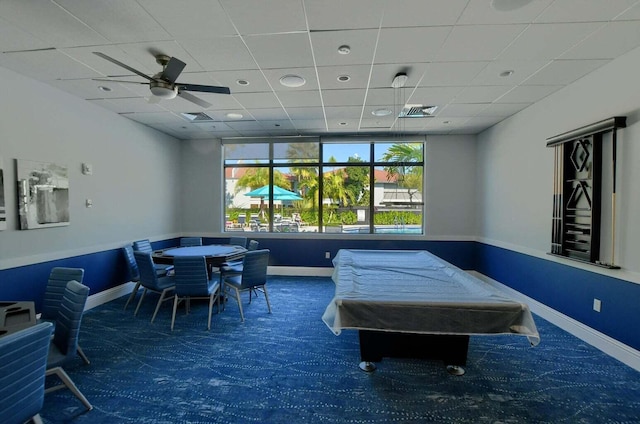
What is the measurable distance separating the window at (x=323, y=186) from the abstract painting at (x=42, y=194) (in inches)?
118

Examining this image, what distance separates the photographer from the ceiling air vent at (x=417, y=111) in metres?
4.30

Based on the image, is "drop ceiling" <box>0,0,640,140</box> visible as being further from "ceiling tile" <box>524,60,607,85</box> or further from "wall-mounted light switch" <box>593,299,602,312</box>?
"wall-mounted light switch" <box>593,299,602,312</box>

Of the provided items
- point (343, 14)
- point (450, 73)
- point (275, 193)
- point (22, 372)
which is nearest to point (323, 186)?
point (275, 193)

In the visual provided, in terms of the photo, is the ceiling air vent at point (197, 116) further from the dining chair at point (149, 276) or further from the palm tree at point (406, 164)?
the palm tree at point (406, 164)

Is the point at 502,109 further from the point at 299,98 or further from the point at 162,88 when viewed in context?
the point at 162,88

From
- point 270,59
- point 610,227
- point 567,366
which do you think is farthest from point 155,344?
point 610,227

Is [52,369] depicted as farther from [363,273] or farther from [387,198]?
[387,198]

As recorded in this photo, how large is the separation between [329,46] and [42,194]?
12.5 ft

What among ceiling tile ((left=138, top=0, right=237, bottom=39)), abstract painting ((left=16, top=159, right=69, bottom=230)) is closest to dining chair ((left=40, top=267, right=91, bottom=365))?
abstract painting ((left=16, top=159, right=69, bottom=230))

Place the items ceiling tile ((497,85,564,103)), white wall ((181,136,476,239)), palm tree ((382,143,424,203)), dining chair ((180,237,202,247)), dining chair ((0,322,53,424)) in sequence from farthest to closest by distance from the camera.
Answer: palm tree ((382,143,424,203)), white wall ((181,136,476,239)), dining chair ((180,237,202,247)), ceiling tile ((497,85,564,103)), dining chair ((0,322,53,424))

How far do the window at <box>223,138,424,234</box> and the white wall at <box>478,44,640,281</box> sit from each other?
136 cm

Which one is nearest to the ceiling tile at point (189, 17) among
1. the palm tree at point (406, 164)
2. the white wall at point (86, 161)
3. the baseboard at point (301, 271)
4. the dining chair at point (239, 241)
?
the white wall at point (86, 161)

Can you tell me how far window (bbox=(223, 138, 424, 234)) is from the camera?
6.10 metres

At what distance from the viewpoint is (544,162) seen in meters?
3.89
